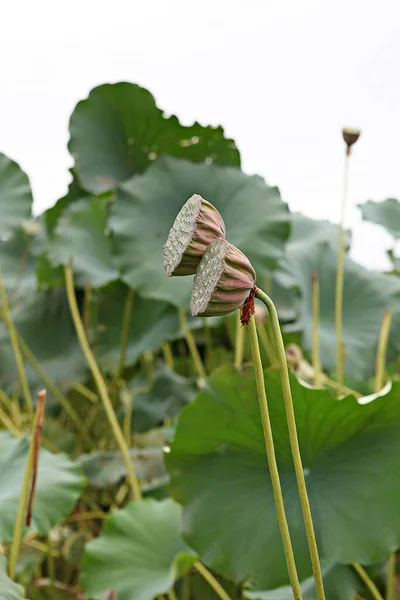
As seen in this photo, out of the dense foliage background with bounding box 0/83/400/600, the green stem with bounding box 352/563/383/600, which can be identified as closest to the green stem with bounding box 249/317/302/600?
the dense foliage background with bounding box 0/83/400/600

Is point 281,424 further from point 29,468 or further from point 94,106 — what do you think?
point 94,106

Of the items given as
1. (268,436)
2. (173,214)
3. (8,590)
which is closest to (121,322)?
(173,214)

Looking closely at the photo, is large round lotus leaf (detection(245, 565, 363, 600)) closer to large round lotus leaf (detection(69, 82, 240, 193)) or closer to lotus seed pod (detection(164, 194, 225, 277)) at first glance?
lotus seed pod (detection(164, 194, 225, 277))

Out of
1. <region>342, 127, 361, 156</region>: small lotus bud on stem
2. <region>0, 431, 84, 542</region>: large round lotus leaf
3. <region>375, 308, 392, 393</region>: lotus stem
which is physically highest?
<region>342, 127, 361, 156</region>: small lotus bud on stem

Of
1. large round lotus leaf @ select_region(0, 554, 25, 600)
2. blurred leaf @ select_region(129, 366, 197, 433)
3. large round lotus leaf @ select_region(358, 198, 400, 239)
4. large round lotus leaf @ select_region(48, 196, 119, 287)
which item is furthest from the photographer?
large round lotus leaf @ select_region(358, 198, 400, 239)

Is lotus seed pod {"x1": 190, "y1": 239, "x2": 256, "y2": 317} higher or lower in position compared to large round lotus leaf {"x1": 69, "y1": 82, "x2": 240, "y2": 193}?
lower

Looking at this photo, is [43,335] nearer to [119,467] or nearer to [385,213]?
[119,467]

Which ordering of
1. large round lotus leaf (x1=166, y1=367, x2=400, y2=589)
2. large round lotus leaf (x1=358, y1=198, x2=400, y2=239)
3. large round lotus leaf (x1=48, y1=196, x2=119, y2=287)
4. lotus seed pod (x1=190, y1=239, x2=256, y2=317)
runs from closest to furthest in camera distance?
lotus seed pod (x1=190, y1=239, x2=256, y2=317), large round lotus leaf (x1=166, y1=367, x2=400, y2=589), large round lotus leaf (x1=48, y1=196, x2=119, y2=287), large round lotus leaf (x1=358, y1=198, x2=400, y2=239)
